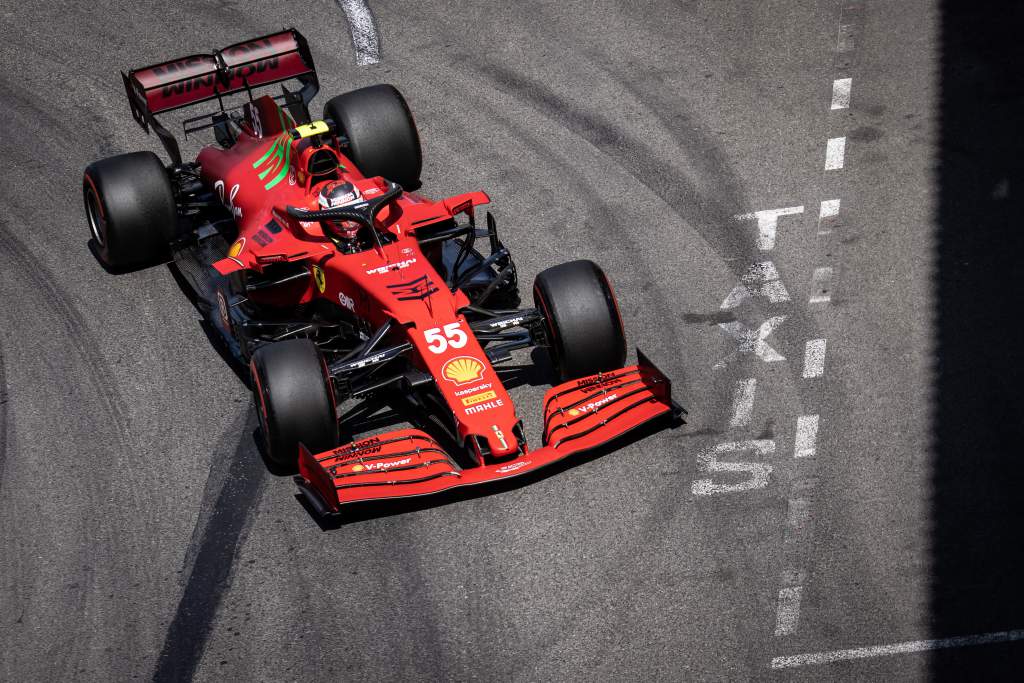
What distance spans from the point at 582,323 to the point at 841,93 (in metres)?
5.74

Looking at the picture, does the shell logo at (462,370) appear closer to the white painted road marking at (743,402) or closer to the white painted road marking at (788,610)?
the white painted road marking at (743,402)

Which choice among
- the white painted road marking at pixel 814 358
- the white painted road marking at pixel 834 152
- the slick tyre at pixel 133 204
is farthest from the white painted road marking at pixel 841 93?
the slick tyre at pixel 133 204

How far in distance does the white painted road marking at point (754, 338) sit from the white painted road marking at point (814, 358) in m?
0.20

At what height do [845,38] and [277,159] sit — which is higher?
[845,38]

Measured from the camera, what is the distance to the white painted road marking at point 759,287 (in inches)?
442

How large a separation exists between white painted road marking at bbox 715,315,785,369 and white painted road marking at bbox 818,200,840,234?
4.97ft

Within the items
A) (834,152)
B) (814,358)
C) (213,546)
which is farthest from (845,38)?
(213,546)

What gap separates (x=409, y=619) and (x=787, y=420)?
320cm

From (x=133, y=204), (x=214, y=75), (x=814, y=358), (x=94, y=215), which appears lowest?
(x=814, y=358)

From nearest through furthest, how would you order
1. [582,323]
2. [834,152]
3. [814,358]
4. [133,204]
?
1. [582,323]
2. [814,358]
3. [133,204]
4. [834,152]

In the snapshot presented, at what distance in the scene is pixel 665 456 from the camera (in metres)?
9.54

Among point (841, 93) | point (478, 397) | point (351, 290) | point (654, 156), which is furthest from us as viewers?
point (841, 93)

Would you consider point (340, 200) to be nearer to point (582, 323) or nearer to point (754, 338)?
point (582, 323)

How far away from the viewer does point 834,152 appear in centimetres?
1319
